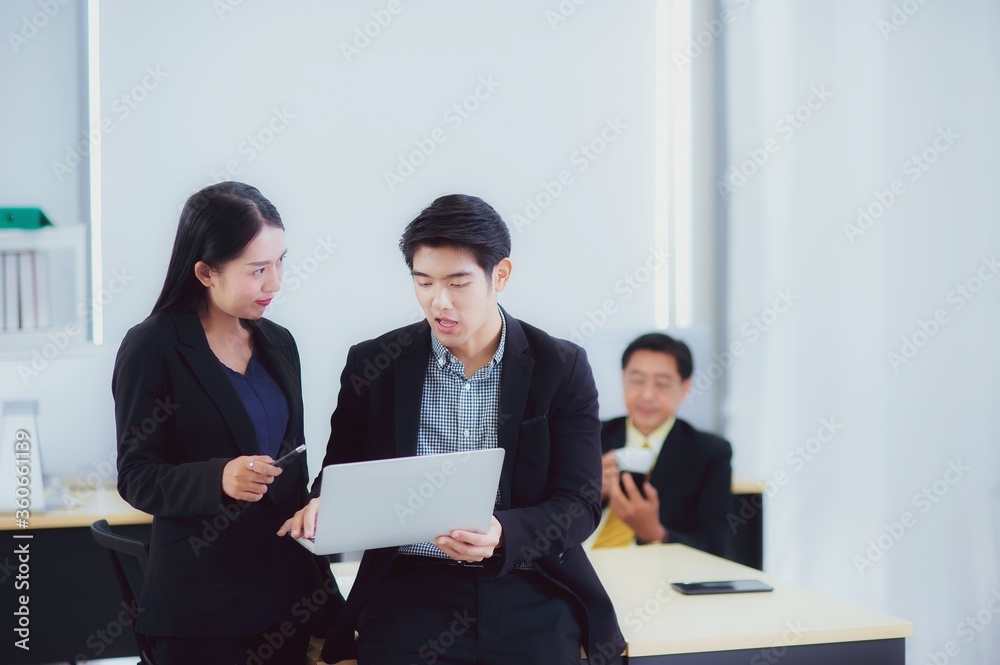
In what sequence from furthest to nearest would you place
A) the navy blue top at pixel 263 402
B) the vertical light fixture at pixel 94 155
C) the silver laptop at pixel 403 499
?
the vertical light fixture at pixel 94 155
the navy blue top at pixel 263 402
the silver laptop at pixel 403 499

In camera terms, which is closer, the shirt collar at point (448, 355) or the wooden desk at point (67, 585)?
the shirt collar at point (448, 355)

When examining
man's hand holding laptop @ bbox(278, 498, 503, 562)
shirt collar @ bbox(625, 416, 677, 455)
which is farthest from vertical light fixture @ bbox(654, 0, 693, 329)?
man's hand holding laptop @ bbox(278, 498, 503, 562)

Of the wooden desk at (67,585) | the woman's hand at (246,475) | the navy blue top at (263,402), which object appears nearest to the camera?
the woman's hand at (246,475)

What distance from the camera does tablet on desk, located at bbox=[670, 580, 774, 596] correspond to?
2.19 metres

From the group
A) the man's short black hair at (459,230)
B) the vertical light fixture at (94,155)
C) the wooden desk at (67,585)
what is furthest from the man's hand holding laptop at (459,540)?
the vertical light fixture at (94,155)

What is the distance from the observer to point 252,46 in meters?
4.05

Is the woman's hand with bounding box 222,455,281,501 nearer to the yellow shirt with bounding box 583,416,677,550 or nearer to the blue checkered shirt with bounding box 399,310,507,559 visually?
the blue checkered shirt with bounding box 399,310,507,559

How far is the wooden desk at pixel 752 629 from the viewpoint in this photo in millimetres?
1872

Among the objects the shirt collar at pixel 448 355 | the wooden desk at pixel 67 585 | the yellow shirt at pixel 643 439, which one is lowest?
the wooden desk at pixel 67 585

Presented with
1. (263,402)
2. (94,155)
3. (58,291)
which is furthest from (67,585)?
(94,155)

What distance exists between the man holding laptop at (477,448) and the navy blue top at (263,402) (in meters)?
0.12

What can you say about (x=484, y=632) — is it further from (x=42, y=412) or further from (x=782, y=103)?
(x=782, y=103)

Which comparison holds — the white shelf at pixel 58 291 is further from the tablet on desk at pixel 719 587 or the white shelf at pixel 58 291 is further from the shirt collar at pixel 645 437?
the tablet on desk at pixel 719 587

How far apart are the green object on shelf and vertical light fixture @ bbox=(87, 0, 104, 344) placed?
48 centimetres
